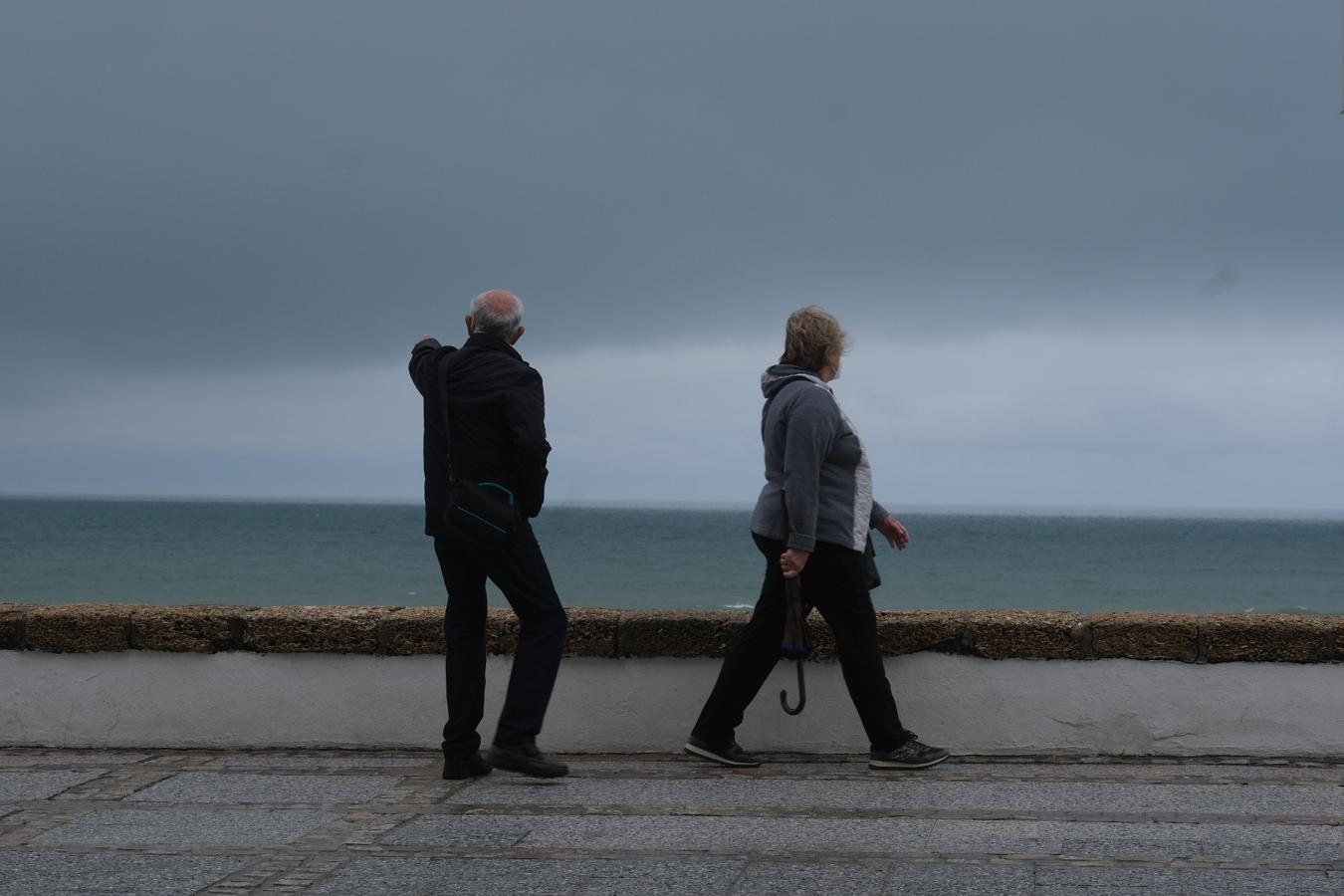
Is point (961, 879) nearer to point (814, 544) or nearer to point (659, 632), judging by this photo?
point (814, 544)

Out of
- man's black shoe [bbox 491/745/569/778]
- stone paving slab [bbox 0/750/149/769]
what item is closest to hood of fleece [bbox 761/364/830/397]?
man's black shoe [bbox 491/745/569/778]

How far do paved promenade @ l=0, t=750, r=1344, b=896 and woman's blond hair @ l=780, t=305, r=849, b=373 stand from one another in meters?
1.51

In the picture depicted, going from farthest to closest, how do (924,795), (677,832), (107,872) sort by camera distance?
(924,795), (677,832), (107,872)

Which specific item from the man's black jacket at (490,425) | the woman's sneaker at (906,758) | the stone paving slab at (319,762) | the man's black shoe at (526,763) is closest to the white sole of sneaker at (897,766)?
the woman's sneaker at (906,758)

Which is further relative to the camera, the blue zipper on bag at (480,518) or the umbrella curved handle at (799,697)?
the umbrella curved handle at (799,697)

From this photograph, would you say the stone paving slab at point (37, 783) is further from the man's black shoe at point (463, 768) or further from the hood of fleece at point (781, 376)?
the hood of fleece at point (781, 376)

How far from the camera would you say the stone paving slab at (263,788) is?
4.57 m

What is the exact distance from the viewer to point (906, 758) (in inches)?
192

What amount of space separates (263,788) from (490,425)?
4.91 feet

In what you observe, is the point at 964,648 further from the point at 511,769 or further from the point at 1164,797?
the point at 511,769

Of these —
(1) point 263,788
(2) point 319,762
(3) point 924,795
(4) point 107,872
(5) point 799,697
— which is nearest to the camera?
(4) point 107,872

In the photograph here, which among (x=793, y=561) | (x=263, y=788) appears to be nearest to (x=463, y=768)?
(x=263, y=788)

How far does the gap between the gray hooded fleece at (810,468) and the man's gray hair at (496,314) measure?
960 mm

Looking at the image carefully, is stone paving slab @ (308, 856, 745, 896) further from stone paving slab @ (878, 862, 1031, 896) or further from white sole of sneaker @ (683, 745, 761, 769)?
white sole of sneaker @ (683, 745, 761, 769)
